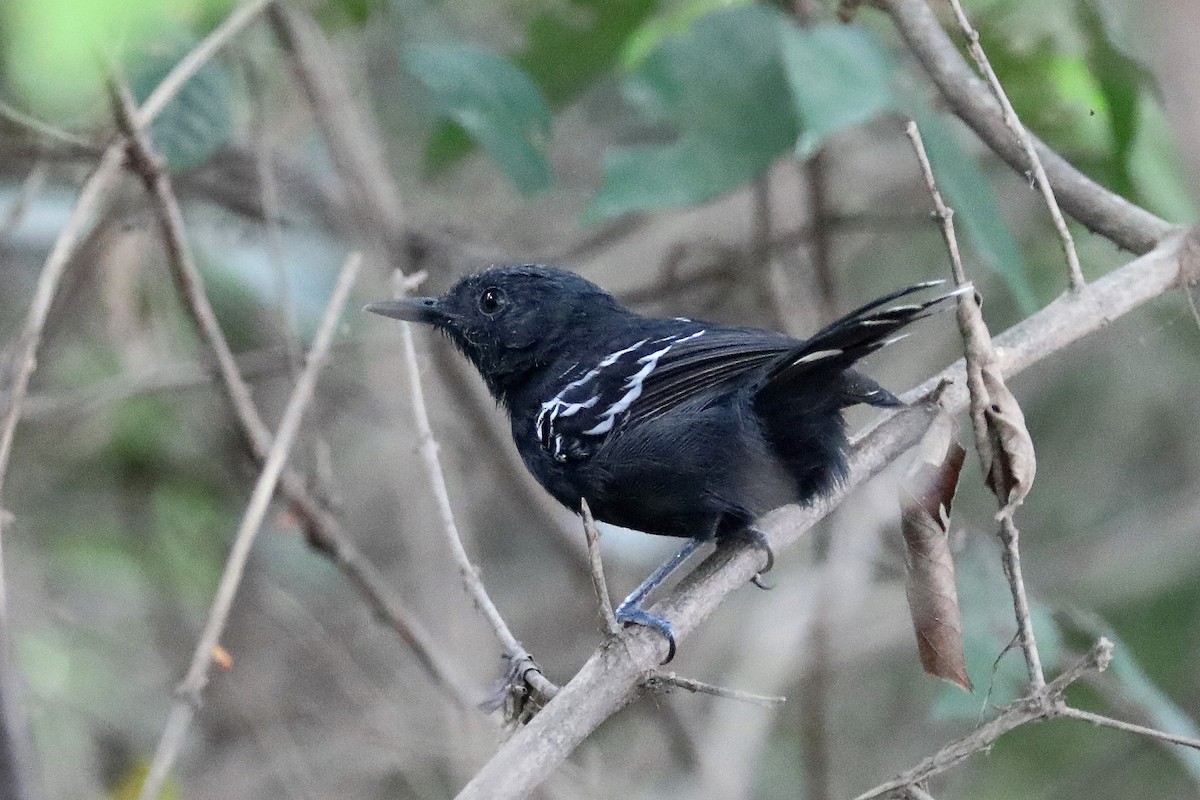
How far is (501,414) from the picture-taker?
5070 mm

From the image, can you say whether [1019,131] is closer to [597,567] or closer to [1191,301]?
[1191,301]

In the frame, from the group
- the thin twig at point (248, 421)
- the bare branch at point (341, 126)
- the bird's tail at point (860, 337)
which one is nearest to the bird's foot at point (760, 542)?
the bird's tail at point (860, 337)

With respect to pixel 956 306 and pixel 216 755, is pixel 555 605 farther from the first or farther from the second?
pixel 956 306

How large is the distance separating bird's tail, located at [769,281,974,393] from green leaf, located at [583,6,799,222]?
29.8 inches

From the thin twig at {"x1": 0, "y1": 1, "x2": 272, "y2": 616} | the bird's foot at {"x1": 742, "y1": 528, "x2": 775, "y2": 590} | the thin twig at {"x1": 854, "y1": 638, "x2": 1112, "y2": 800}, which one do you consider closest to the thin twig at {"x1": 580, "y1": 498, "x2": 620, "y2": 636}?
the thin twig at {"x1": 854, "y1": 638, "x2": 1112, "y2": 800}

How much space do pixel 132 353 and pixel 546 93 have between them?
5.40ft

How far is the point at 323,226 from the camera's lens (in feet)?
16.0

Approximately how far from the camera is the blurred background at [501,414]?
3439 mm

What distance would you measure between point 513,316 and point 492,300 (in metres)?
0.08

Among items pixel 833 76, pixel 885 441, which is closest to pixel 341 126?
pixel 833 76

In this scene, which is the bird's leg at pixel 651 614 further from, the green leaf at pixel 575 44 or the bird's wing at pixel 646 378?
the green leaf at pixel 575 44

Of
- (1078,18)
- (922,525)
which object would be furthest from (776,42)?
(922,525)

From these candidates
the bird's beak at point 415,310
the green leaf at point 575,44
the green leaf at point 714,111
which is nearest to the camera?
the green leaf at point 714,111

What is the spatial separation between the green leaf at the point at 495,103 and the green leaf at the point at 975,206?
3.33 feet
